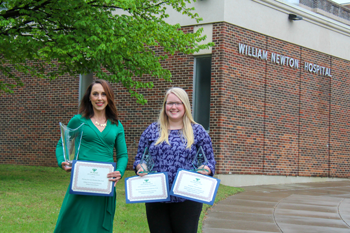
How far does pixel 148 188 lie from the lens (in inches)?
153

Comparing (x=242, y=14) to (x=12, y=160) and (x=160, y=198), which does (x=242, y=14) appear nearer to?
(x=12, y=160)

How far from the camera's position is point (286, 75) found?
16375 mm

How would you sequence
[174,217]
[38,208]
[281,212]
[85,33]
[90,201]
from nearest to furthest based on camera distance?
1. [174,217]
2. [90,201]
3. [38,208]
4. [281,212]
5. [85,33]

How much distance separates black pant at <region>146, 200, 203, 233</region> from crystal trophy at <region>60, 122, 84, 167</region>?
795mm

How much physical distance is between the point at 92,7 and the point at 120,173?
25.8 ft

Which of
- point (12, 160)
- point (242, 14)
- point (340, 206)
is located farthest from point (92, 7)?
point (12, 160)

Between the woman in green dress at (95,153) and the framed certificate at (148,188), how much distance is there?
0.18 meters

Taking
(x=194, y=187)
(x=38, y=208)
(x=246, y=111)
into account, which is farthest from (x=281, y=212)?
(x=194, y=187)

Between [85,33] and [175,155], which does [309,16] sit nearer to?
[85,33]

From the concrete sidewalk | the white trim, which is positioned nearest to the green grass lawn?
the concrete sidewalk

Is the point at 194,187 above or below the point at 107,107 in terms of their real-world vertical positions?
below

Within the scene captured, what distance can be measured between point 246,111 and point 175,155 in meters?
11.3

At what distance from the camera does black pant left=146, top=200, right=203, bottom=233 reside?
3965 mm

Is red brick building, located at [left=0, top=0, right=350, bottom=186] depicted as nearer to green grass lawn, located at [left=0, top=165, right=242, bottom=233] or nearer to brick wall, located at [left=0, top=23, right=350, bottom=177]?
brick wall, located at [left=0, top=23, right=350, bottom=177]
